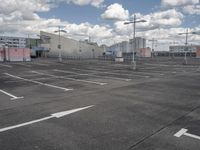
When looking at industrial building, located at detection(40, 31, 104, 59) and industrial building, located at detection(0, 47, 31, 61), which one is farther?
industrial building, located at detection(40, 31, 104, 59)

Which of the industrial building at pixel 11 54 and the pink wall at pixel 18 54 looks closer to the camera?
the industrial building at pixel 11 54

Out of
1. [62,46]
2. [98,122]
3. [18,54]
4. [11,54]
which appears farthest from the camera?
[62,46]

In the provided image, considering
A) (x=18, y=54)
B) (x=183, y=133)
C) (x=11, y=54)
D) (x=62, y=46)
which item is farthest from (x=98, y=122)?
(x=62, y=46)

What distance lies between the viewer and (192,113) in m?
7.98

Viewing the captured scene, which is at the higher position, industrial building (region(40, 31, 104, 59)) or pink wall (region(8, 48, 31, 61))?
industrial building (region(40, 31, 104, 59))

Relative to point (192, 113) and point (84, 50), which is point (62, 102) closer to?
point (192, 113)

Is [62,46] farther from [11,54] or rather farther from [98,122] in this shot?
[98,122]

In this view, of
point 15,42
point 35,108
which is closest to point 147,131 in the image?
point 35,108

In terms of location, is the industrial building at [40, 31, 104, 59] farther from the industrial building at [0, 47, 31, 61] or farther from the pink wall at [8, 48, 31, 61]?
the industrial building at [0, 47, 31, 61]

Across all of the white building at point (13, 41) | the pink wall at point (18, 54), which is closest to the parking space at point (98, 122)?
the pink wall at point (18, 54)

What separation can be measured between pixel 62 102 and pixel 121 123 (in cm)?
372

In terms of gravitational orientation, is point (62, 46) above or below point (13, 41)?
below

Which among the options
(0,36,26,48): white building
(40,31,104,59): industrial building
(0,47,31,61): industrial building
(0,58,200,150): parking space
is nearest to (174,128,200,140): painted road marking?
(0,58,200,150): parking space

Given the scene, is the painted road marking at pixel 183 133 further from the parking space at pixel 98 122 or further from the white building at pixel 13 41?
the white building at pixel 13 41
